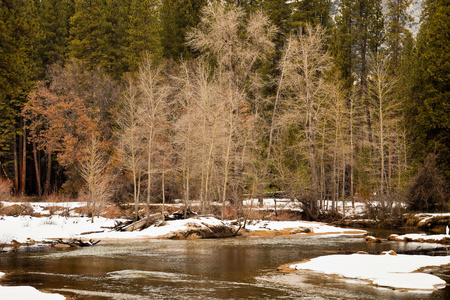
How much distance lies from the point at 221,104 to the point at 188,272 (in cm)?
1793

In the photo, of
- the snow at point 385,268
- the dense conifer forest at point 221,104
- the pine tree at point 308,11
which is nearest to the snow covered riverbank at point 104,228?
the dense conifer forest at point 221,104

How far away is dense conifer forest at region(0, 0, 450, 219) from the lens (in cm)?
3098

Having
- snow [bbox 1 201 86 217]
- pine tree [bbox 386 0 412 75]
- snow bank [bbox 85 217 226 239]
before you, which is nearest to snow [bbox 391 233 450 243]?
snow bank [bbox 85 217 226 239]

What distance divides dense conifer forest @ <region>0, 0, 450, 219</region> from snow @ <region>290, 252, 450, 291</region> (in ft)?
42.5

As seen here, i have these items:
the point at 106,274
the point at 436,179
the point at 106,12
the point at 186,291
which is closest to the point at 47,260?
the point at 106,274

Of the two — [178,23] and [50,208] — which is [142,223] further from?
[178,23]

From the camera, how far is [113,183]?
36.9 metres

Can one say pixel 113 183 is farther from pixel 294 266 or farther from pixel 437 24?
pixel 437 24

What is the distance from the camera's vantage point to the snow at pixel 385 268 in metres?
12.8

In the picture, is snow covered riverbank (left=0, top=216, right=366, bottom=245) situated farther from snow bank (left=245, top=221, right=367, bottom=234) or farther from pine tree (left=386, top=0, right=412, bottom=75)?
pine tree (left=386, top=0, right=412, bottom=75)

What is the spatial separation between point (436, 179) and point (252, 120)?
13.8 meters

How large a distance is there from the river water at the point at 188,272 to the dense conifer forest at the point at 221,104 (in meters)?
7.43

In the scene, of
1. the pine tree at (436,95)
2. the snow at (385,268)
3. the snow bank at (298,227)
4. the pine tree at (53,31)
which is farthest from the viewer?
the pine tree at (53,31)

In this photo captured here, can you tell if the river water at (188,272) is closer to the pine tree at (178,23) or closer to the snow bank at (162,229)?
the snow bank at (162,229)
